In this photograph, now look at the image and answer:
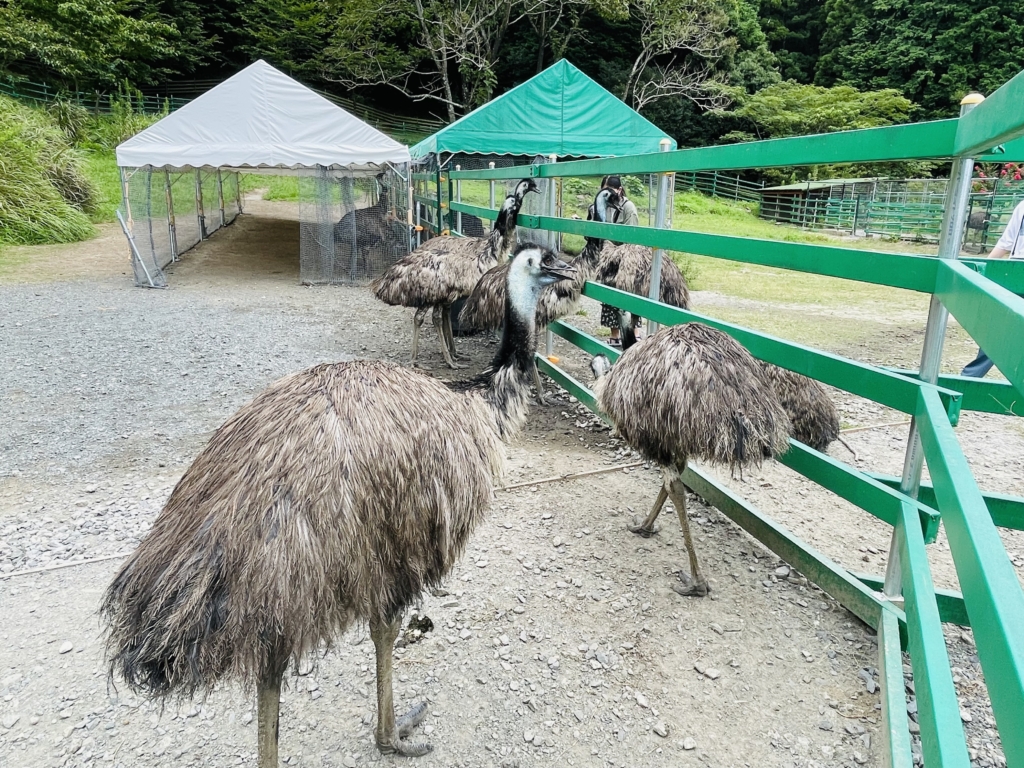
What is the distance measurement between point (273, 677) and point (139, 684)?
30 centimetres

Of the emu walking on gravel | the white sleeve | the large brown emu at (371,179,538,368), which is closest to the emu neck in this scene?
the emu walking on gravel

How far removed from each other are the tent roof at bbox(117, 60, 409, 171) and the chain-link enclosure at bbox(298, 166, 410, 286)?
45 centimetres

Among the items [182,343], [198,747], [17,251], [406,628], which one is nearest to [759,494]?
[406,628]

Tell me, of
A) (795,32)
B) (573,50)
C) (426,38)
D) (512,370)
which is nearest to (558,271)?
(512,370)

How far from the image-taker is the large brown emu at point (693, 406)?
2633 millimetres

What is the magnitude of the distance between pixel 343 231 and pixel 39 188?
6.43m

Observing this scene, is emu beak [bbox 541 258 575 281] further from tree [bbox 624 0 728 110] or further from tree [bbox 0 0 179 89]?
tree [bbox 0 0 179 89]

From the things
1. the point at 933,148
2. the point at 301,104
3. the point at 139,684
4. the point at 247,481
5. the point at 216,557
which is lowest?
the point at 139,684

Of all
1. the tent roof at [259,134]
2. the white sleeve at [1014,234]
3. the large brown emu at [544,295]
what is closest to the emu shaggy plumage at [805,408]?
the large brown emu at [544,295]

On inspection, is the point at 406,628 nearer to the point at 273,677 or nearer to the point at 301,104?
the point at 273,677

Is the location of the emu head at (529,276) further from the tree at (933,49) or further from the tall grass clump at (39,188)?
the tree at (933,49)

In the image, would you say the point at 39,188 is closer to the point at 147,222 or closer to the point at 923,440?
the point at 147,222

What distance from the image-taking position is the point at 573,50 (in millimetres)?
27500

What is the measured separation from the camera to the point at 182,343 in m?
6.93
